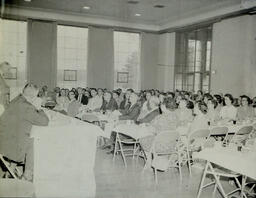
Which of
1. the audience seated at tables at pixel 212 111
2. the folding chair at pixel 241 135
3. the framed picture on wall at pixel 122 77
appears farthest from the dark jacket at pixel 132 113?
the folding chair at pixel 241 135

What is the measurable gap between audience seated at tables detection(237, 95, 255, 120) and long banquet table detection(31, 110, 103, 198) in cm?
279

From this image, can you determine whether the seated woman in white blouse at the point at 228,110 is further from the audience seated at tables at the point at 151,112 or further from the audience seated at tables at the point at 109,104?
the audience seated at tables at the point at 109,104

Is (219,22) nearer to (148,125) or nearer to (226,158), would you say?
(148,125)

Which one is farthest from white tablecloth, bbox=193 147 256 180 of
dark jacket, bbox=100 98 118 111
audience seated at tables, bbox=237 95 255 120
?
dark jacket, bbox=100 98 118 111

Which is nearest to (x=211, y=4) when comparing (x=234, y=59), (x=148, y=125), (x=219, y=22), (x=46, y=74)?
(x=219, y=22)

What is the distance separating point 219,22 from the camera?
5273 millimetres

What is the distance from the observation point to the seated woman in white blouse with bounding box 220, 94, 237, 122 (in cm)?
478

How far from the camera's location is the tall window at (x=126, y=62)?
12.7 ft

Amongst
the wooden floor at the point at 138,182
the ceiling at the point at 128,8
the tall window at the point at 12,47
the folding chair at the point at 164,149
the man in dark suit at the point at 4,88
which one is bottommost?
the wooden floor at the point at 138,182

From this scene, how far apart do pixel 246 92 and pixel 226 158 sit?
7.63 feet

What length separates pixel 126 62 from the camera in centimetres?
392

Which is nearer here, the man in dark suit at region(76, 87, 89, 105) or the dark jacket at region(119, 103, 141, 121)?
the man in dark suit at region(76, 87, 89, 105)

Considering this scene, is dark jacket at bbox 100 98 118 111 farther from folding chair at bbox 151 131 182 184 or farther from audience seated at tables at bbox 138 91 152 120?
folding chair at bbox 151 131 182 184

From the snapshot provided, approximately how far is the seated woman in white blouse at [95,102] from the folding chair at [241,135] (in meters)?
2.04
